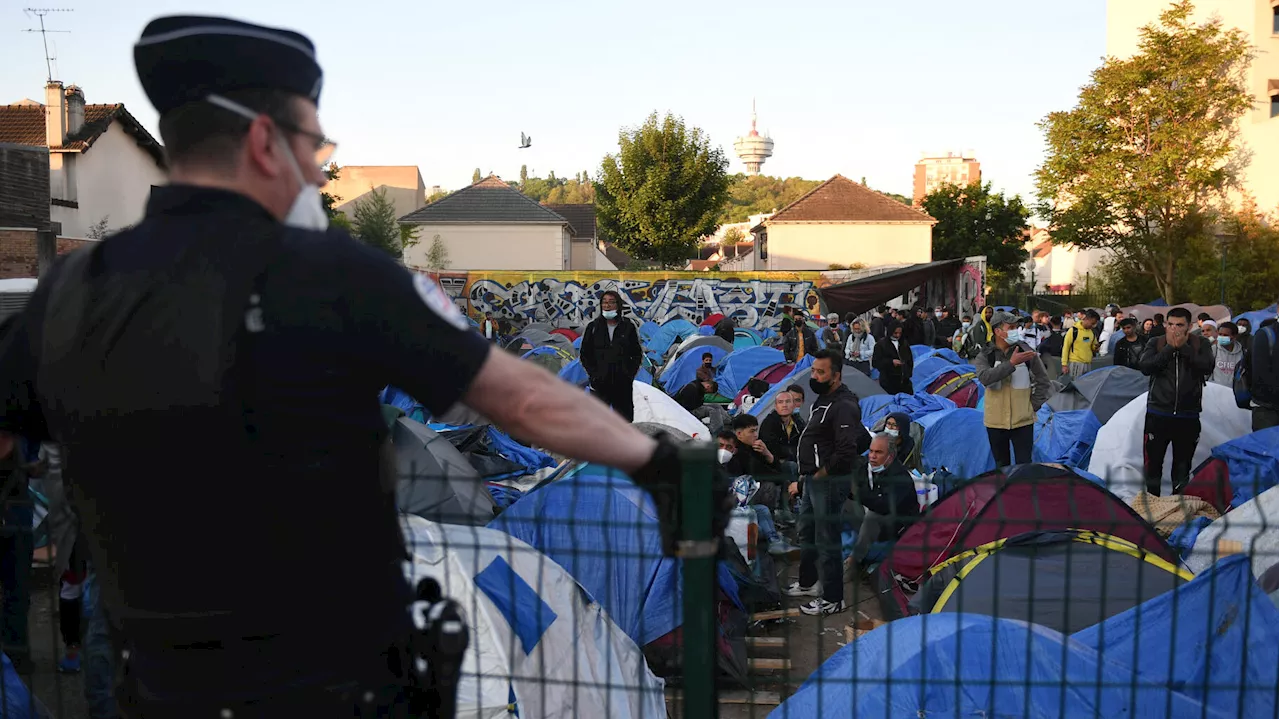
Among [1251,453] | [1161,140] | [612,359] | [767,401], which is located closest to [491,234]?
[1161,140]

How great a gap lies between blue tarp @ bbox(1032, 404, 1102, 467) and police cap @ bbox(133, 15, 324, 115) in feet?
32.3

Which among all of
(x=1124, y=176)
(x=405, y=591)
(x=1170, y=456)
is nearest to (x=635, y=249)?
(x=1124, y=176)

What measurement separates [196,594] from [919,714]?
7.89 feet

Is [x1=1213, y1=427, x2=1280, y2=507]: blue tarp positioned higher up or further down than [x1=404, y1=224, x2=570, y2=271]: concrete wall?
further down

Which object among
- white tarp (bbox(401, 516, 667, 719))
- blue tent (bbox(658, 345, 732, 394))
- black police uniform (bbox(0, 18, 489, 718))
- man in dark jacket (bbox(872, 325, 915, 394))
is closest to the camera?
black police uniform (bbox(0, 18, 489, 718))

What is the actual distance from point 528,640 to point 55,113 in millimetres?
30933

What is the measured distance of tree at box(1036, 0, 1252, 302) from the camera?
113ft

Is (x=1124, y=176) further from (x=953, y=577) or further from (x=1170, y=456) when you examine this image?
(x=953, y=577)

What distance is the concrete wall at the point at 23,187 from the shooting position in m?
22.6

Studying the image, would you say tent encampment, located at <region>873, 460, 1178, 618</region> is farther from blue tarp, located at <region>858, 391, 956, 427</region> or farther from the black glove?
blue tarp, located at <region>858, 391, 956, 427</region>

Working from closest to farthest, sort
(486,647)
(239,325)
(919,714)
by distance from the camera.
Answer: (239,325) < (919,714) < (486,647)

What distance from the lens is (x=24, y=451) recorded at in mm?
2424

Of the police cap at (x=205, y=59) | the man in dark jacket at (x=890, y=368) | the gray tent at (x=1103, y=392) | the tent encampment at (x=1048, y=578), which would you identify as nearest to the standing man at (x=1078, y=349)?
the man in dark jacket at (x=890, y=368)

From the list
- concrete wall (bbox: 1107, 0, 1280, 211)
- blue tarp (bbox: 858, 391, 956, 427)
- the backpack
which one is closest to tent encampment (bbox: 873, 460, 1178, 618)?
the backpack
